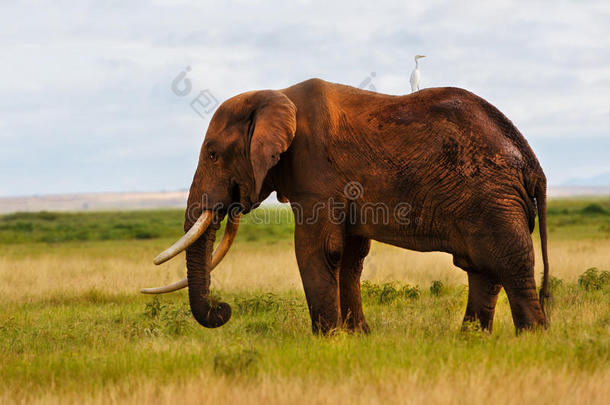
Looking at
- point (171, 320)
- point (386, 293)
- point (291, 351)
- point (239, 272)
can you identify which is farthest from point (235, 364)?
point (239, 272)

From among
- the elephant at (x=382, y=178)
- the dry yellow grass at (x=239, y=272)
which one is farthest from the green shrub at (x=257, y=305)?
the dry yellow grass at (x=239, y=272)

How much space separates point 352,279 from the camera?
789cm

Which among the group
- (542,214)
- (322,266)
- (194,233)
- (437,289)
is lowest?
(437,289)

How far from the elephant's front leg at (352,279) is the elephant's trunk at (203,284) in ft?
4.36

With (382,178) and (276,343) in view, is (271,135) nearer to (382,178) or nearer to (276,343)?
(382,178)

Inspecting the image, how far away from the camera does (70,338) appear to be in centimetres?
842

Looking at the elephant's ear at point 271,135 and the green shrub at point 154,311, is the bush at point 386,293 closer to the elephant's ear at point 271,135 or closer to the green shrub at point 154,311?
the green shrub at point 154,311

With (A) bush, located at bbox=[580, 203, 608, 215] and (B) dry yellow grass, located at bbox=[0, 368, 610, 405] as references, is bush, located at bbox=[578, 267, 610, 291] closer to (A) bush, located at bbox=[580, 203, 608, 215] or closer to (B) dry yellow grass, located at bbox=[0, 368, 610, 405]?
(B) dry yellow grass, located at bbox=[0, 368, 610, 405]

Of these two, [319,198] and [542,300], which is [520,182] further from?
[319,198]

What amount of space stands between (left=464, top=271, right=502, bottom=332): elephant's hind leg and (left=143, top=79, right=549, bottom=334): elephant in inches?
25.2

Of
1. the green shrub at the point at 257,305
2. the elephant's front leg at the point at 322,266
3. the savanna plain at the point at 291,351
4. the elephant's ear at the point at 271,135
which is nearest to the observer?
the savanna plain at the point at 291,351

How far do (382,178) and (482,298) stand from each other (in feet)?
6.34

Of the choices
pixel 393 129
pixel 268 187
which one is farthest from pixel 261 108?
pixel 393 129

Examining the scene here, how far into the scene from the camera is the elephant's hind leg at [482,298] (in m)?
7.64
